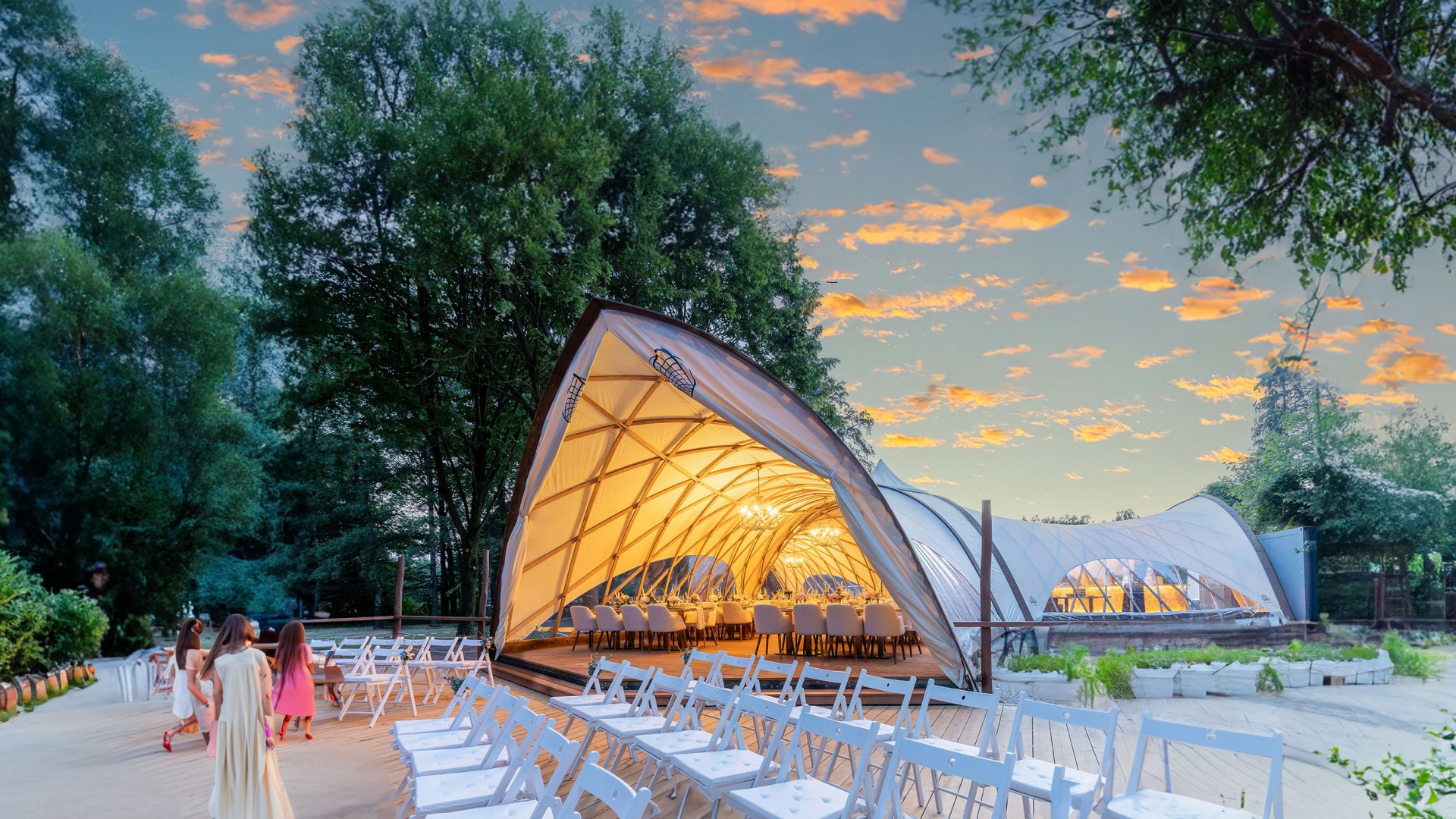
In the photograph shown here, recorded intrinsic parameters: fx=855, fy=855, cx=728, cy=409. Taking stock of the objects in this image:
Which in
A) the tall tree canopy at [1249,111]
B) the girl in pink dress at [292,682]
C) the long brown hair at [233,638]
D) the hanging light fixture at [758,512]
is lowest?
the girl in pink dress at [292,682]

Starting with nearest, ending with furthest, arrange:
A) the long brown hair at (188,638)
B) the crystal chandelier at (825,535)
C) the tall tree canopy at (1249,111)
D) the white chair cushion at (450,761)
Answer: the tall tree canopy at (1249,111), the white chair cushion at (450,761), the long brown hair at (188,638), the crystal chandelier at (825,535)

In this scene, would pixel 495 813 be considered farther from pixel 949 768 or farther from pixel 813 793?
pixel 949 768

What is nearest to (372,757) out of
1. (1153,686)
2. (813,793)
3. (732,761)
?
(732,761)

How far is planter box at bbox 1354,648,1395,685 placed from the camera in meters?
13.4

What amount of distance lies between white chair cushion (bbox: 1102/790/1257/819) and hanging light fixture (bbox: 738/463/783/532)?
11815 millimetres

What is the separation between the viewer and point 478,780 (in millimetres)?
4641

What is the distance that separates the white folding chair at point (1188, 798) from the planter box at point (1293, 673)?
10.3m

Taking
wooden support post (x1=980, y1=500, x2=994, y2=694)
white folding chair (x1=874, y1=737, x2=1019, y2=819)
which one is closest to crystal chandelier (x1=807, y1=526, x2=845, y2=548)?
wooden support post (x1=980, y1=500, x2=994, y2=694)

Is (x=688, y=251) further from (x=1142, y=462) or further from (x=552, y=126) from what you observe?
(x=1142, y=462)

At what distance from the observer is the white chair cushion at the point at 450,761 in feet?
16.0

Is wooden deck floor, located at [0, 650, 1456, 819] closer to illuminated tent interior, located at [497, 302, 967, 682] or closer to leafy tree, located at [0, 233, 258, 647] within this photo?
illuminated tent interior, located at [497, 302, 967, 682]

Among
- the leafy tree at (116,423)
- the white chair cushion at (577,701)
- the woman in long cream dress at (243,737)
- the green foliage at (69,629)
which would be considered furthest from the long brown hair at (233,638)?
the leafy tree at (116,423)

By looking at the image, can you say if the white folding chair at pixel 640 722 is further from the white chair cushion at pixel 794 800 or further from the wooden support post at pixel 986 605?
the wooden support post at pixel 986 605

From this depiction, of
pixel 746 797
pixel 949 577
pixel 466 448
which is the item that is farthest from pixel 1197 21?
pixel 466 448
